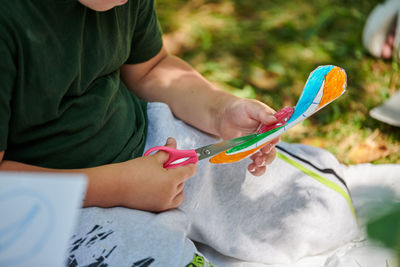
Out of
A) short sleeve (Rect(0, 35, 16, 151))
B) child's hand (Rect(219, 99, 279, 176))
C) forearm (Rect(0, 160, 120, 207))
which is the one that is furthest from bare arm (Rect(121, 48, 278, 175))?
short sleeve (Rect(0, 35, 16, 151))

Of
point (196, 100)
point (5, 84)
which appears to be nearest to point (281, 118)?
point (196, 100)

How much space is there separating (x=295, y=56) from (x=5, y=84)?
1.66 meters

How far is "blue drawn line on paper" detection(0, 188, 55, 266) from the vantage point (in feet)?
1.39

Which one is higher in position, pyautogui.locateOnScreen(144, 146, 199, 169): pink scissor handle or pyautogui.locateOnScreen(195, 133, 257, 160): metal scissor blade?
pyautogui.locateOnScreen(195, 133, 257, 160): metal scissor blade

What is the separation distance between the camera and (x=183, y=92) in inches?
45.7

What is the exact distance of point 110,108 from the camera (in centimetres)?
96

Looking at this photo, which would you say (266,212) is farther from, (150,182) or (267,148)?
(150,182)

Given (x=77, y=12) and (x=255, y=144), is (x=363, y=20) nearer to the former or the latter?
(x=255, y=144)

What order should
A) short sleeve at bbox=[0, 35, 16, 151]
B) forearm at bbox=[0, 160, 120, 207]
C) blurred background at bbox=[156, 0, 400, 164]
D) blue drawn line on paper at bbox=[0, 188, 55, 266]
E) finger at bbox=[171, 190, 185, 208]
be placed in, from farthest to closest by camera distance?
1. blurred background at bbox=[156, 0, 400, 164]
2. finger at bbox=[171, 190, 185, 208]
3. forearm at bbox=[0, 160, 120, 207]
4. short sleeve at bbox=[0, 35, 16, 151]
5. blue drawn line on paper at bbox=[0, 188, 55, 266]

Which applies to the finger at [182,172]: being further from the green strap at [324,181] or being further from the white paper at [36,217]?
the white paper at [36,217]

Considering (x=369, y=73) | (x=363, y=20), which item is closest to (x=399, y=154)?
(x=369, y=73)

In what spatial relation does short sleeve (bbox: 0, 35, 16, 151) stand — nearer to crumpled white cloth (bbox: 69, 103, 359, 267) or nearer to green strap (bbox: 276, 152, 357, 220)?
crumpled white cloth (bbox: 69, 103, 359, 267)

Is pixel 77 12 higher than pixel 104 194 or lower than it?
higher

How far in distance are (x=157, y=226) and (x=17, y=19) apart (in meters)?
0.45
